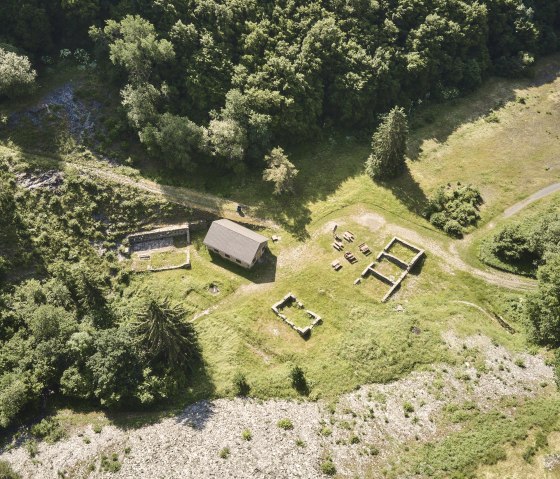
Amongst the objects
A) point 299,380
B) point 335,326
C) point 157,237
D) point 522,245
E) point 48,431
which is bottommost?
point 48,431

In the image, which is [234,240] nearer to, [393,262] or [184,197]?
[184,197]

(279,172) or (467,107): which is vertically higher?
(467,107)

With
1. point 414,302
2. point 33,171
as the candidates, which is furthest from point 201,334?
point 33,171

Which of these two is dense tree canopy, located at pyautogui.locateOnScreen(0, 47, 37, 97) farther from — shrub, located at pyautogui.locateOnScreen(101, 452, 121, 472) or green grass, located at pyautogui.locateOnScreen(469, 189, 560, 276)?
green grass, located at pyautogui.locateOnScreen(469, 189, 560, 276)

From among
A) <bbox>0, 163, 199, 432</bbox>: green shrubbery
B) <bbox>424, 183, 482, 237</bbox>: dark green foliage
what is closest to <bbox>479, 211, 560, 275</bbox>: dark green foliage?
<bbox>424, 183, 482, 237</bbox>: dark green foliage

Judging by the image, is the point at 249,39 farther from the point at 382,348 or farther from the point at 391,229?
the point at 382,348

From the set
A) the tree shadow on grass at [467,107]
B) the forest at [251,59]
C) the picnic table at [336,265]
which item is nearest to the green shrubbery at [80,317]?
the forest at [251,59]

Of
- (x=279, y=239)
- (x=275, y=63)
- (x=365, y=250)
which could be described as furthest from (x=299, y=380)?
(x=275, y=63)
